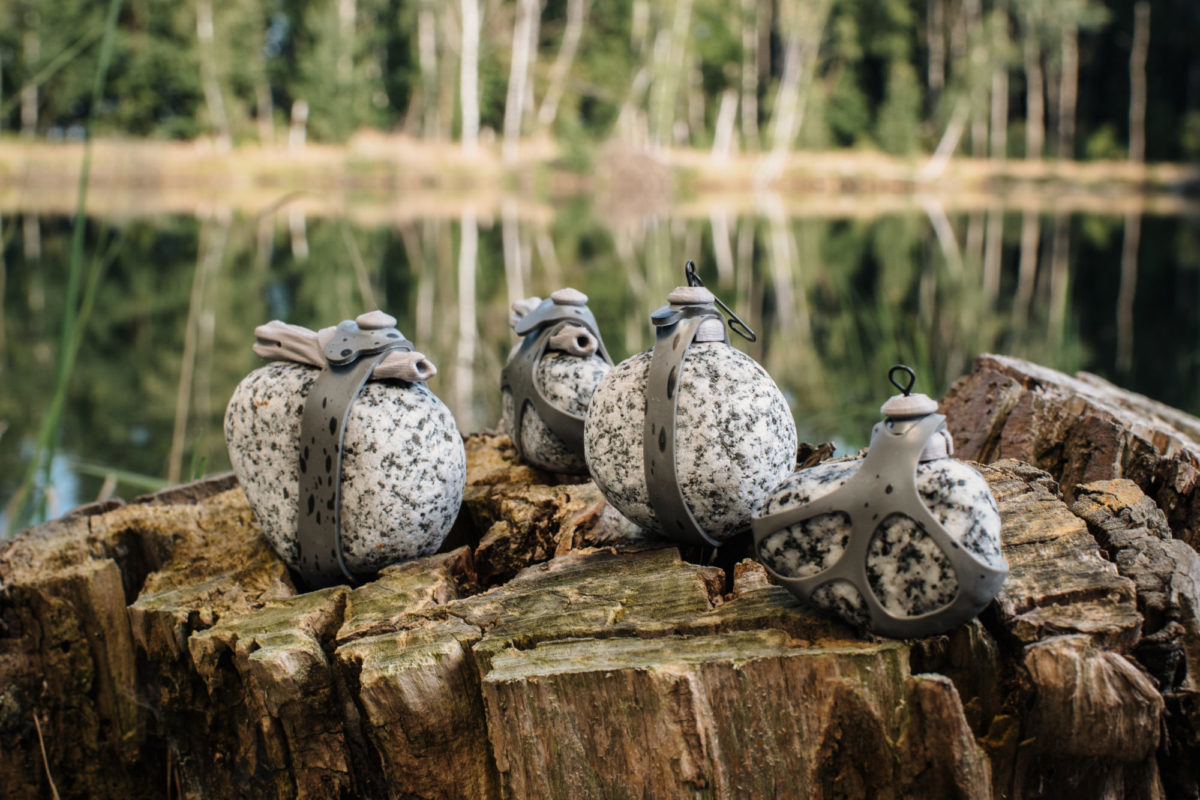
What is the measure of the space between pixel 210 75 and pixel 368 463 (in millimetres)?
28010

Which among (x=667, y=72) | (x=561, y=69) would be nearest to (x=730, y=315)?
(x=667, y=72)

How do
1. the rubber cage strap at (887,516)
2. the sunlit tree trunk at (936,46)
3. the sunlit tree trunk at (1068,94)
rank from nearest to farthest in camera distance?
the rubber cage strap at (887,516) → the sunlit tree trunk at (1068,94) → the sunlit tree trunk at (936,46)

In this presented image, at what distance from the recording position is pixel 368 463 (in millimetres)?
2195

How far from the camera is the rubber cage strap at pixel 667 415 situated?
206 cm

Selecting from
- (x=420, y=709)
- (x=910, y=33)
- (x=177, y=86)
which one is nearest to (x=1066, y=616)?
(x=420, y=709)

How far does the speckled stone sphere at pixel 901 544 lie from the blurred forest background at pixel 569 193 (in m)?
1.59

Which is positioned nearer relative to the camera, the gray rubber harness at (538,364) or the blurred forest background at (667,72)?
the gray rubber harness at (538,364)

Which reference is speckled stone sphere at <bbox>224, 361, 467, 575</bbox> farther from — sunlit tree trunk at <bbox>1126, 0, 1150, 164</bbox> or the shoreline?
sunlit tree trunk at <bbox>1126, 0, 1150, 164</bbox>

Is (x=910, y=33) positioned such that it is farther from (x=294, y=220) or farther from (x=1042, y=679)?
(x=1042, y=679)

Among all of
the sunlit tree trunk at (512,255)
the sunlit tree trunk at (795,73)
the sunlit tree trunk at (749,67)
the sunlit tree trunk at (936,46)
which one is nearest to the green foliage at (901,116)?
the sunlit tree trunk at (936,46)

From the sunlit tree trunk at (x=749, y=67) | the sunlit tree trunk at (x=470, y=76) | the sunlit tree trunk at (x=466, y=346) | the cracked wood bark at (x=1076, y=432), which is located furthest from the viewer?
the sunlit tree trunk at (x=749, y=67)

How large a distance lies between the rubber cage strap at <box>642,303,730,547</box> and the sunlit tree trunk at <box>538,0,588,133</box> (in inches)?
1153

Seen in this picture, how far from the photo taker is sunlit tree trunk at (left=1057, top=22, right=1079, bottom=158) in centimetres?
3262

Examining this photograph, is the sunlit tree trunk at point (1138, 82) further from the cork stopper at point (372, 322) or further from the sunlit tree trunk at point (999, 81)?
the cork stopper at point (372, 322)
